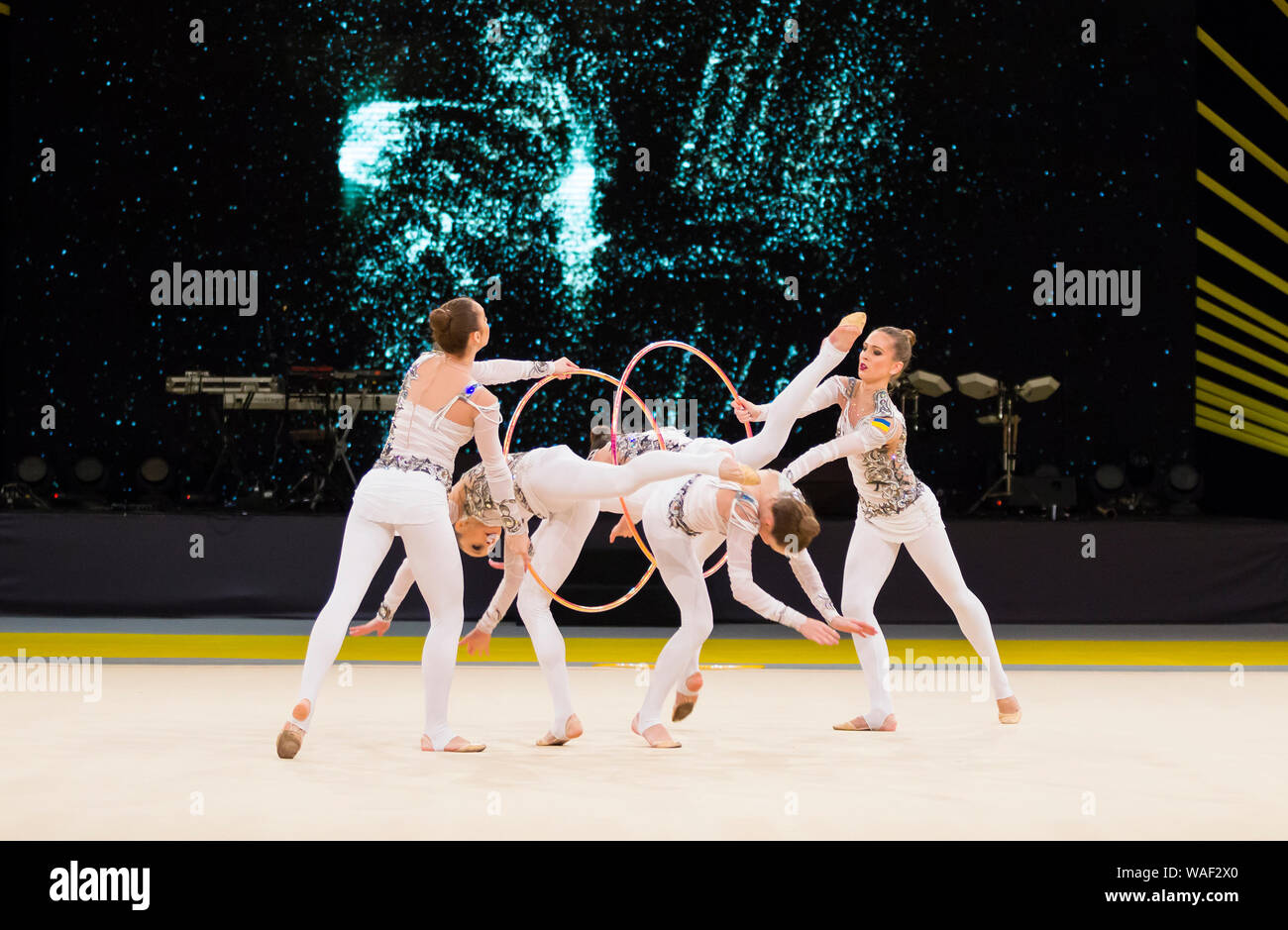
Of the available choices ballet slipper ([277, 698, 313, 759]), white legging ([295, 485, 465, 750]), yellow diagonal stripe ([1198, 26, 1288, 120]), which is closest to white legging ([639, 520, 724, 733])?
white legging ([295, 485, 465, 750])

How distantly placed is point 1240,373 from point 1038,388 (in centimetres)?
243

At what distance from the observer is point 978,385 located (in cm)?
1134

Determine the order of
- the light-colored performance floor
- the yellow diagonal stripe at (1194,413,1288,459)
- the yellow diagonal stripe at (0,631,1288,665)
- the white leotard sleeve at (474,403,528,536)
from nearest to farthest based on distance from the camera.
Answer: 1. the light-colored performance floor
2. the white leotard sleeve at (474,403,528,536)
3. the yellow diagonal stripe at (0,631,1288,665)
4. the yellow diagonal stripe at (1194,413,1288,459)

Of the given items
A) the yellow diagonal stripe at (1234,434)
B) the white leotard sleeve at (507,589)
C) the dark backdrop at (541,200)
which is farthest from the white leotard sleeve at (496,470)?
the yellow diagonal stripe at (1234,434)

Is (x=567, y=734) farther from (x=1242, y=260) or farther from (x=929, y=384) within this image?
(x=1242, y=260)

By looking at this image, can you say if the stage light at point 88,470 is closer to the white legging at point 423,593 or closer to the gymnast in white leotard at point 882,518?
the white legging at point 423,593

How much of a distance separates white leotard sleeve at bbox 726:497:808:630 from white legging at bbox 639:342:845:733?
0.13 meters

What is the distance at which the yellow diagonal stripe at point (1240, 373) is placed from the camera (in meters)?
12.0

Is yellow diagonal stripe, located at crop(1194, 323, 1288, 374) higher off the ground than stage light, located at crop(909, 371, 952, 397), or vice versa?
yellow diagonal stripe, located at crop(1194, 323, 1288, 374)

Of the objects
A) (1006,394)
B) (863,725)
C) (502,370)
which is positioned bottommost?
(863,725)

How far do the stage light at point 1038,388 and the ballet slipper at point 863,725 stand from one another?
6.37m

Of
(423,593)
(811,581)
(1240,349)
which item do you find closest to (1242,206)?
(1240,349)

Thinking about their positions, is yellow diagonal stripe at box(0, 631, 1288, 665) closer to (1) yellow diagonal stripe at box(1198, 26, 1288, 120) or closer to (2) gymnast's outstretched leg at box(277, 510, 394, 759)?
(2) gymnast's outstretched leg at box(277, 510, 394, 759)

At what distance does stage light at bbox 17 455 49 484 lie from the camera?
36.7 ft
